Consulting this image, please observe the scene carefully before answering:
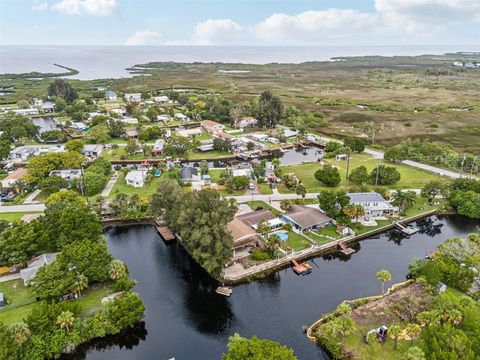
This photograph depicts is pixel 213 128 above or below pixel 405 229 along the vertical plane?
above

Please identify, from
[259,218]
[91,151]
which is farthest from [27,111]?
[259,218]

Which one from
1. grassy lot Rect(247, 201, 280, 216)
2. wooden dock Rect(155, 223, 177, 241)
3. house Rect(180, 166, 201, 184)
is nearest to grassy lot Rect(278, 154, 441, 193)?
grassy lot Rect(247, 201, 280, 216)

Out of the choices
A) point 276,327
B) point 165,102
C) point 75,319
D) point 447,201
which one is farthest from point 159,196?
point 165,102

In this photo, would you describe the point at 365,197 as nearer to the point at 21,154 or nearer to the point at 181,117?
the point at 21,154

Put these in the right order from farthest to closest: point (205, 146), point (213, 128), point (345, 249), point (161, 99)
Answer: point (161, 99)
point (213, 128)
point (205, 146)
point (345, 249)

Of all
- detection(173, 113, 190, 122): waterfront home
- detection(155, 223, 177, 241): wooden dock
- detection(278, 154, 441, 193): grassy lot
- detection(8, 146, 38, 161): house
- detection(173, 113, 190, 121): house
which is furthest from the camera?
detection(173, 113, 190, 121): house

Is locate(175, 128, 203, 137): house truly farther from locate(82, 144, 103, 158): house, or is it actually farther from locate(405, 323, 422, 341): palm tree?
locate(405, 323, 422, 341): palm tree

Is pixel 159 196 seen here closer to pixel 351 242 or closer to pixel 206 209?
pixel 206 209
